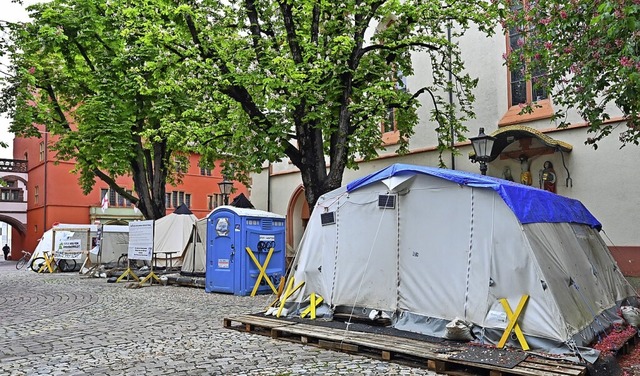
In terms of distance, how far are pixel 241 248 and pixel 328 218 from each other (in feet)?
17.4

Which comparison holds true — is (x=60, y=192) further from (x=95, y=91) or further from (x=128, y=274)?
(x=128, y=274)

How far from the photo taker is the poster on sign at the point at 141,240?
18.8 metres

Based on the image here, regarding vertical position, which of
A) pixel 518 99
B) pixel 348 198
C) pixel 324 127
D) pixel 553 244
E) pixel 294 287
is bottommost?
pixel 294 287

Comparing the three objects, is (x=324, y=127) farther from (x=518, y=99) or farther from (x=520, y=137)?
(x=518, y=99)

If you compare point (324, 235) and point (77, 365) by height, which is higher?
point (324, 235)

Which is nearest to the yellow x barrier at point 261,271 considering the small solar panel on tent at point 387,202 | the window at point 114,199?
the small solar panel on tent at point 387,202

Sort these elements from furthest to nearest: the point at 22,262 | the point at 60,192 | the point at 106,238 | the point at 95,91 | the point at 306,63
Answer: the point at 60,192 → the point at 22,262 → the point at 106,238 → the point at 95,91 → the point at 306,63

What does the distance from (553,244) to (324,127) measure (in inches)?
259

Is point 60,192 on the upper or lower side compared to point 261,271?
upper

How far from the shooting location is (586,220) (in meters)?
11.6

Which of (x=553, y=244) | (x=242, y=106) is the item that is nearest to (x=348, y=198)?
(x=553, y=244)

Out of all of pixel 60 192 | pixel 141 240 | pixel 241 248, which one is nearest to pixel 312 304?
pixel 241 248

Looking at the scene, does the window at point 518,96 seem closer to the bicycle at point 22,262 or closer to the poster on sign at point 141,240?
the poster on sign at point 141,240

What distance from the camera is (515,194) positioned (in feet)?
28.0
